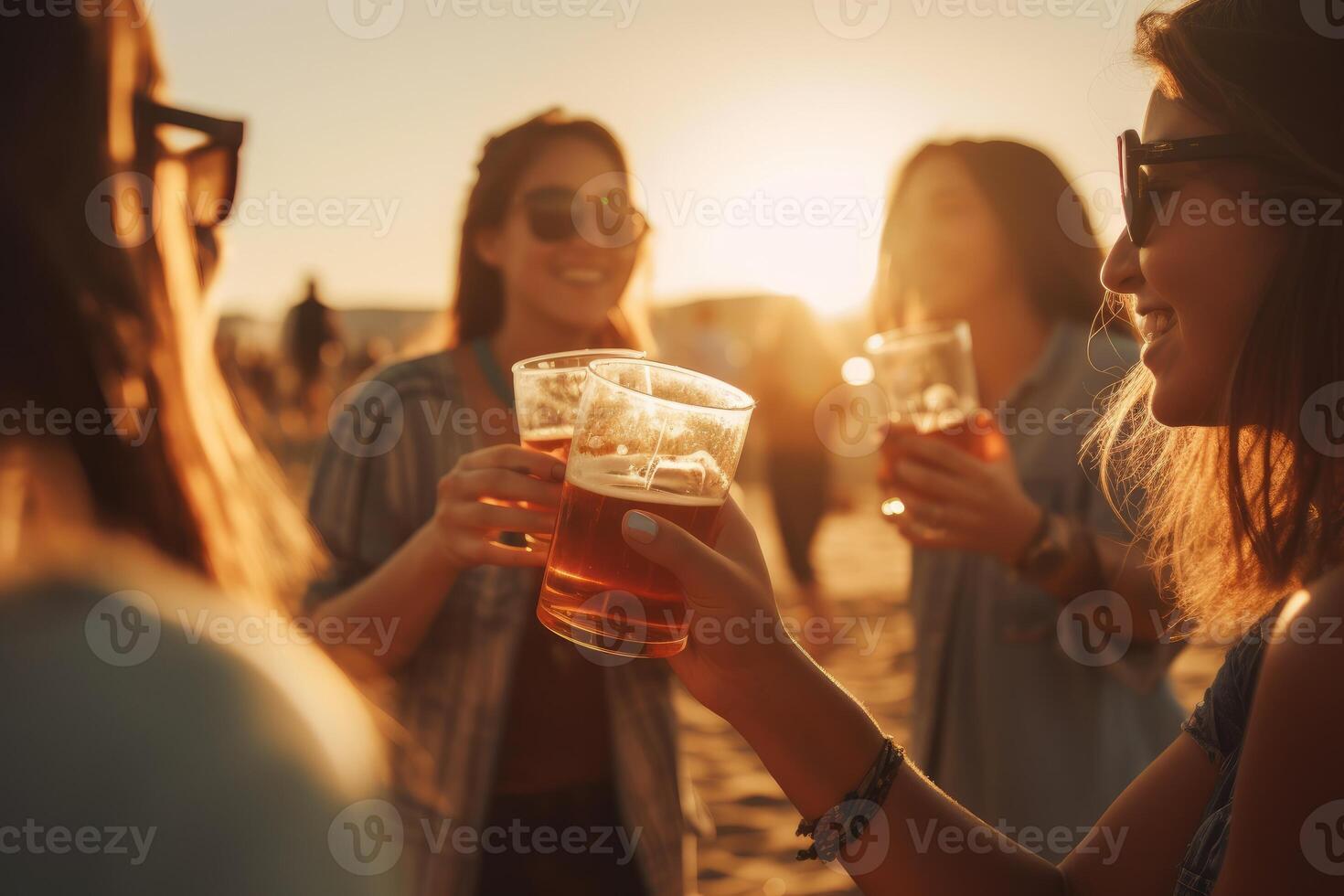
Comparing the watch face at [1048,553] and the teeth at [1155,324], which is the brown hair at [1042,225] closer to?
the watch face at [1048,553]

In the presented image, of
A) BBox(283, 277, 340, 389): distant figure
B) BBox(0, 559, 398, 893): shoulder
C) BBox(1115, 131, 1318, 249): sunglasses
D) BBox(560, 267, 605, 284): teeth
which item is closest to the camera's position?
BBox(0, 559, 398, 893): shoulder

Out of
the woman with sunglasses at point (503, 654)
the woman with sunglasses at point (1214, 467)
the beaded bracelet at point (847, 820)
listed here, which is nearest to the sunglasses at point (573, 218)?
the woman with sunglasses at point (503, 654)

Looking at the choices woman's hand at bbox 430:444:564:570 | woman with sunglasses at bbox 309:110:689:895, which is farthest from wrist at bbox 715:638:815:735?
woman with sunglasses at bbox 309:110:689:895

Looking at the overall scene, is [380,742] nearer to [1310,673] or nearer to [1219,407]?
[1310,673]

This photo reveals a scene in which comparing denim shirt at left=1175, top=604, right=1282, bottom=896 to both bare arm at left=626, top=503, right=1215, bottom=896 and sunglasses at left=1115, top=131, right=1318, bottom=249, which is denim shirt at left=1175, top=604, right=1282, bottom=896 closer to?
bare arm at left=626, top=503, right=1215, bottom=896

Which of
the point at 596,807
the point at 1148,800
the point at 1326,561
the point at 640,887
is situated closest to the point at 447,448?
the point at 596,807

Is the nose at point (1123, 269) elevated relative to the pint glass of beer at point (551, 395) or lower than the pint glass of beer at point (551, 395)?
elevated

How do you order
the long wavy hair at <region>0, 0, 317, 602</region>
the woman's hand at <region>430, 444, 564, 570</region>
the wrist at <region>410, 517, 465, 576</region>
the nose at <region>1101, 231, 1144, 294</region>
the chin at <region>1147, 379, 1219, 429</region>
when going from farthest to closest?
the wrist at <region>410, 517, 465, 576</region>
the woman's hand at <region>430, 444, 564, 570</region>
the nose at <region>1101, 231, 1144, 294</region>
the chin at <region>1147, 379, 1219, 429</region>
the long wavy hair at <region>0, 0, 317, 602</region>

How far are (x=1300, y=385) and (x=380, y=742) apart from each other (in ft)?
4.41

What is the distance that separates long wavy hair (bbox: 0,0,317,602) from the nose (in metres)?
1.50

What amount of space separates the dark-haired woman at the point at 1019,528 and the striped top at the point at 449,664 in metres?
0.88

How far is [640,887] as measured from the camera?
2.62m

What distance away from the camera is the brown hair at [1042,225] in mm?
3275

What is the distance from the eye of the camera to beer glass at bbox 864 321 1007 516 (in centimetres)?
270
